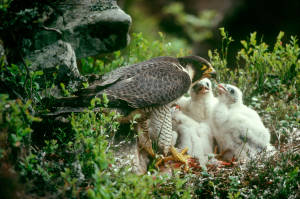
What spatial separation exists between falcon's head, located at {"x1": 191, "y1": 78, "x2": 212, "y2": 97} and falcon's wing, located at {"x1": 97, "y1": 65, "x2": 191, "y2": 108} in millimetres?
457

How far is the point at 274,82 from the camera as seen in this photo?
13.5 ft

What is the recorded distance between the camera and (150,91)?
2.94 m

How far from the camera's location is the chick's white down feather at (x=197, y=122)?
350 cm

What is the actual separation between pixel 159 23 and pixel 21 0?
4.39 meters

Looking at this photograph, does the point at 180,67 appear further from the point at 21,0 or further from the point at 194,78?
the point at 21,0

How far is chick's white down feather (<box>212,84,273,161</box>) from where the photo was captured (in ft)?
10.8

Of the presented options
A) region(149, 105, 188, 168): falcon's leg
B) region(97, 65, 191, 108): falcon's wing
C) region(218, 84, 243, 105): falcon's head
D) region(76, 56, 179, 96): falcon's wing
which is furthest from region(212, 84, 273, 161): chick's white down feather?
region(76, 56, 179, 96): falcon's wing

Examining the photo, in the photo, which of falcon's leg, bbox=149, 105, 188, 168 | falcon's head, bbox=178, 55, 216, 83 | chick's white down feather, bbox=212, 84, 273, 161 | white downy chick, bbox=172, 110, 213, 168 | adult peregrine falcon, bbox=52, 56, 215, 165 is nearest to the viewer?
adult peregrine falcon, bbox=52, 56, 215, 165

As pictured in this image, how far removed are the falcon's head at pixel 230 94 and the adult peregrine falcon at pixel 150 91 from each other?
0.54m

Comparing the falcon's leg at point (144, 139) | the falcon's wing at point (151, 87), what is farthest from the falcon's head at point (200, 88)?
the falcon's leg at point (144, 139)

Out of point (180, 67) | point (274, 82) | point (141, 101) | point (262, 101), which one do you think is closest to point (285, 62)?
point (274, 82)

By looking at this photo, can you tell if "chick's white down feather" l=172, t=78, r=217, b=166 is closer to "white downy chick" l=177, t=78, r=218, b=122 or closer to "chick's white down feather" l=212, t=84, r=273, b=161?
"white downy chick" l=177, t=78, r=218, b=122

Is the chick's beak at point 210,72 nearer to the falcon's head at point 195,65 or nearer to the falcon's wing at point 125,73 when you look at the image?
the falcon's head at point 195,65

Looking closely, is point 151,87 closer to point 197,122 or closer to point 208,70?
point 208,70
